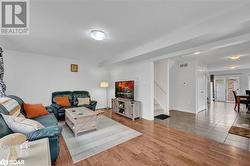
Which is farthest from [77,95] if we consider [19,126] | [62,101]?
[19,126]

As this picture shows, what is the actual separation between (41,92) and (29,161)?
4.27 metres

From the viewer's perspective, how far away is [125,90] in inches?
193

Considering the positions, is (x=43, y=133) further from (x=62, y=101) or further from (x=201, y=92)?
(x=201, y=92)

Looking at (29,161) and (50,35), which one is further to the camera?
(50,35)

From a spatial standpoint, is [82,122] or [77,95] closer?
[82,122]

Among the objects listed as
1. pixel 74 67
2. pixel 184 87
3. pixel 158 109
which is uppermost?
pixel 74 67

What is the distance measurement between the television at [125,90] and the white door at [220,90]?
9.02 meters

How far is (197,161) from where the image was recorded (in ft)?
6.57

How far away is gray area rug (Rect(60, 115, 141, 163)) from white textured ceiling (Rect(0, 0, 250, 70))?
2406mm

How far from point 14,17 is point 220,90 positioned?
12.6m

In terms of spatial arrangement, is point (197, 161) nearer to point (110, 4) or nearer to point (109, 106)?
point (110, 4)

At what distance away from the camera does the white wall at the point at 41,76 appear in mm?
3932

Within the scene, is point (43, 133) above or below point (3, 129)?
below

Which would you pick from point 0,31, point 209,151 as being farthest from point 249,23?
point 0,31
